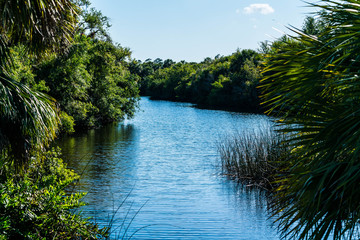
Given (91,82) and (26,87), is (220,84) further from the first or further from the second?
(26,87)

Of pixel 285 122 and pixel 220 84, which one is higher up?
pixel 220 84

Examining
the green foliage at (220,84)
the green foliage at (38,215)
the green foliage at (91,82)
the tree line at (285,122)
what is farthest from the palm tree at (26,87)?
the green foliage at (220,84)

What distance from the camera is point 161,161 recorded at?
765 inches

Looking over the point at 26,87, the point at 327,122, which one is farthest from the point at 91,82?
the point at 327,122

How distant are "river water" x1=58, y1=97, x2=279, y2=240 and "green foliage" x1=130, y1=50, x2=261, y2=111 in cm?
2124

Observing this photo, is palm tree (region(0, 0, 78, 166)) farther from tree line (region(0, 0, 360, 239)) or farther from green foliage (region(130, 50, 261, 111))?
green foliage (region(130, 50, 261, 111))

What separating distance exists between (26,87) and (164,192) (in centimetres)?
819

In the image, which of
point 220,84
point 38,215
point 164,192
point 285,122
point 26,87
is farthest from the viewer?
point 220,84

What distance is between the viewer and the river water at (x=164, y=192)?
1009 centimetres

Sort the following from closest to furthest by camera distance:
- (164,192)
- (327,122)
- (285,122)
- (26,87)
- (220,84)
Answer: (327,122) < (285,122) < (26,87) < (164,192) < (220,84)

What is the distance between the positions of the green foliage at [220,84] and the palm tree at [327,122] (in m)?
37.7

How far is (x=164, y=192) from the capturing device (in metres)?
13.7

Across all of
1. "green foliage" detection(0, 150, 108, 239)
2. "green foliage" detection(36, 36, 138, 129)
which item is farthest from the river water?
"green foliage" detection(36, 36, 138, 129)

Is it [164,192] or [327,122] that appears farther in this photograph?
[164,192]
